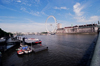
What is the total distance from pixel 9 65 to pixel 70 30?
549 feet

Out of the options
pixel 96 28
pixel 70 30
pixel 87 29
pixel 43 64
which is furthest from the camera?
pixel 70 30

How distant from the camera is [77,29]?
5758 inches

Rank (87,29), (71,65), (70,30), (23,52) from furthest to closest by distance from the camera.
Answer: (70,30)
(87,29)
(23,52)
(71,65)

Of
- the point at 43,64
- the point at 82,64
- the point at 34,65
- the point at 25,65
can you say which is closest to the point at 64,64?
the point at 82,64

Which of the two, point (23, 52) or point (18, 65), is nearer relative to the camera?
point (18, 65)

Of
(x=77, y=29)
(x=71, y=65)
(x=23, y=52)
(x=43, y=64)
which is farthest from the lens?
(x=77, y=29)

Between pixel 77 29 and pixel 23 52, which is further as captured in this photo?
pixel 77 29

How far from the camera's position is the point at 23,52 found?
19234 millimetres

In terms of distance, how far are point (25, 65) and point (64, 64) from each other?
940cm

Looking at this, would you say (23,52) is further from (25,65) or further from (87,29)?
(87,29)

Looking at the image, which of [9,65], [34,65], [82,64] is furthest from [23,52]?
[82,64]

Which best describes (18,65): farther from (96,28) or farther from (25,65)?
(96,28)

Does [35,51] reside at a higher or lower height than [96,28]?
lower

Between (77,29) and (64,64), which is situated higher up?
(77,29)
